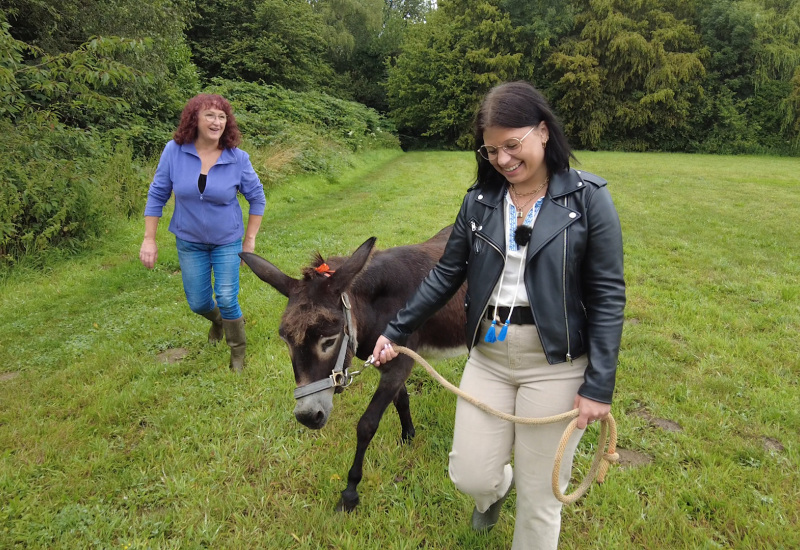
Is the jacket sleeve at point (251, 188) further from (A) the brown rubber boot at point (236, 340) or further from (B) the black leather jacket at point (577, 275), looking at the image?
(B) the black leather jacket at point (577, 275)

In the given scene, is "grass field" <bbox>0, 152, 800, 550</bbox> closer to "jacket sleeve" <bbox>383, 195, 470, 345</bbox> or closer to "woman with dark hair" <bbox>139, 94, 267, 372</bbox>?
"woman with dark hair" <bbox>139, 94, 267, 372</bbox>

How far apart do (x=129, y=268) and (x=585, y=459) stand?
713 cm

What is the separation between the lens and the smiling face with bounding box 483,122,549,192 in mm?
1897

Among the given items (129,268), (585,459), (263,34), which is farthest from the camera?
(263,34)

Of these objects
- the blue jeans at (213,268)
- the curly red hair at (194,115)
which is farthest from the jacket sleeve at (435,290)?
the curly red hair at (194,115)

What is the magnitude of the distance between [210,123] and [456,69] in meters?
34.4

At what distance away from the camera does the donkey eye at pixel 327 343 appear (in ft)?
8.18

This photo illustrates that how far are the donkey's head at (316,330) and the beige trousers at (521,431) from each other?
748 millimetres

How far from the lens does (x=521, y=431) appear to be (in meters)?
2.08

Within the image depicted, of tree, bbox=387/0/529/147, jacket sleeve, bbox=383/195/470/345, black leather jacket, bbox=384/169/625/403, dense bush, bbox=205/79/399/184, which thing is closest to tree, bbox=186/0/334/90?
dense bush, bbox=205/79/399/184

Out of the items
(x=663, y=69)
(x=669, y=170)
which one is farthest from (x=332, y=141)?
(x=663, y=69)

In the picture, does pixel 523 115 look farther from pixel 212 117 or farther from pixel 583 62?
pixel 583 62

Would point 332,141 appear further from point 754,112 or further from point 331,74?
point 754,112

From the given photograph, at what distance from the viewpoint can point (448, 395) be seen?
400 cm
